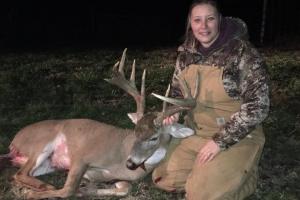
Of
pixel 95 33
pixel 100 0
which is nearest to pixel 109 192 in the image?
pixel 95 33

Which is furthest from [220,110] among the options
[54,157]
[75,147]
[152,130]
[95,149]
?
[54,157]

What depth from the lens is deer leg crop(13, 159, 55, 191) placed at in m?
4.89

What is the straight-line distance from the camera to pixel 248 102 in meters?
4.43

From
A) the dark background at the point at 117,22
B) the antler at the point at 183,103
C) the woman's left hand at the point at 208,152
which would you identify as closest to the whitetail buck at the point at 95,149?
the antler at the point at 183,103

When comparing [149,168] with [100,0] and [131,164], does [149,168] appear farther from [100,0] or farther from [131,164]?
[100,0]

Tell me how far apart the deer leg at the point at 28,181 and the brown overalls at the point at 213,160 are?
99 cm

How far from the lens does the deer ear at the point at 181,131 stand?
4.78 meters

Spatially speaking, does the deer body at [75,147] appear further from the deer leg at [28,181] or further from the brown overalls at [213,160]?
the brown overalls at [213,160]

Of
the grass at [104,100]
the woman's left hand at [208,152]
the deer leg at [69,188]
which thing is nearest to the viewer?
the woman's left hand at [208,152]

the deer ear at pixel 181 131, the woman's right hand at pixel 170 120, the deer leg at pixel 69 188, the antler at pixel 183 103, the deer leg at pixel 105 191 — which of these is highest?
the antler at pixel 183 103

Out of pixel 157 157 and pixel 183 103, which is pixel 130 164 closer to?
pixel 157 157

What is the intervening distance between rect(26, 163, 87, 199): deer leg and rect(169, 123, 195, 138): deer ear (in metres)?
0.88

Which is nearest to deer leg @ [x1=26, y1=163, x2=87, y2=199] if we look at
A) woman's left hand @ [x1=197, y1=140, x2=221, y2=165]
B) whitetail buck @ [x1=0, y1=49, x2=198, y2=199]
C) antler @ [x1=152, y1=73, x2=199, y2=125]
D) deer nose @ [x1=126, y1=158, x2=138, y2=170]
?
whitetail buck @ [x1=0, y1=49, x2=198, y2=199]

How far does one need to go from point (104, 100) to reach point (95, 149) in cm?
276
